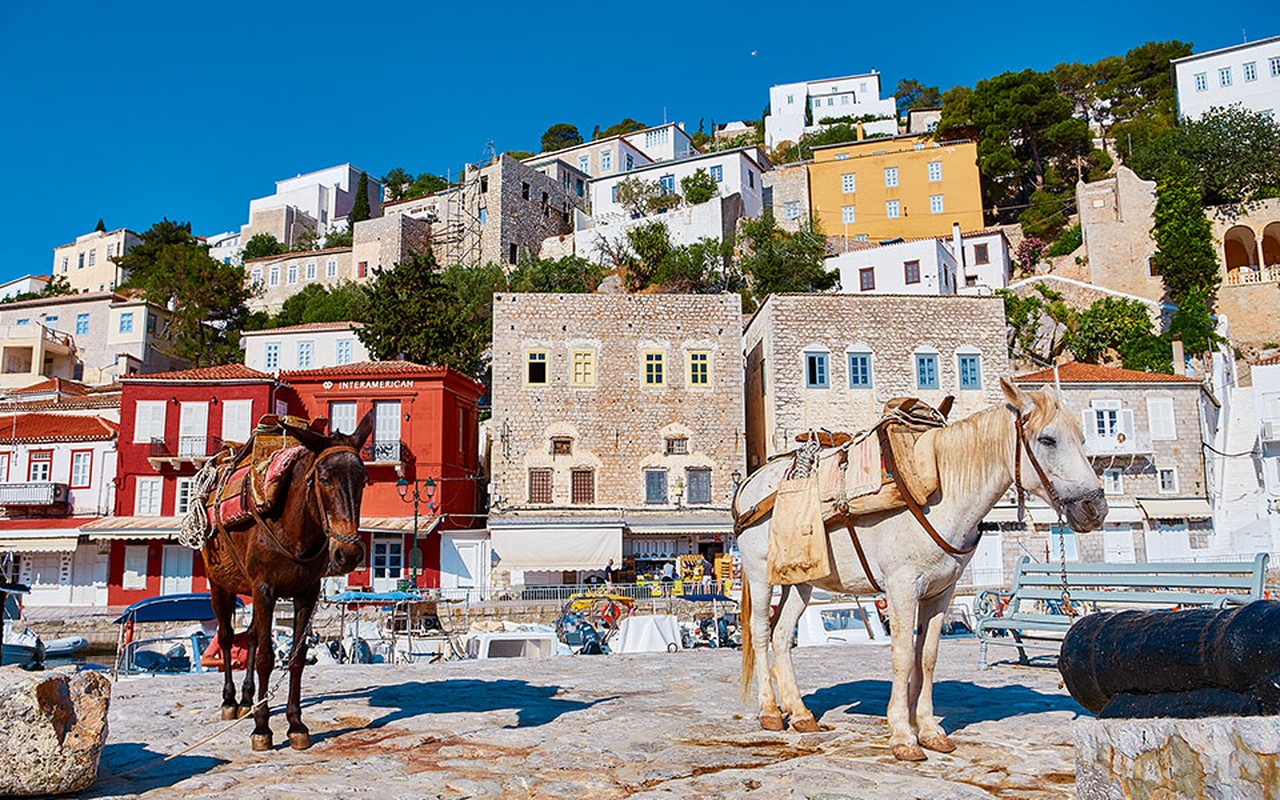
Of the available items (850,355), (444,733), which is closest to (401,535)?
(850,355)

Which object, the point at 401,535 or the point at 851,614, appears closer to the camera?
the point at 851,614

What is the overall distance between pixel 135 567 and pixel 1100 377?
3873 centimetres

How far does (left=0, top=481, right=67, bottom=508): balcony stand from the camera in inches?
1574

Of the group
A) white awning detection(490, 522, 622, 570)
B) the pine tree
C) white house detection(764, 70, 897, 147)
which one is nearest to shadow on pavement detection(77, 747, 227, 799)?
white awning detection(490, 522, 622, 570)

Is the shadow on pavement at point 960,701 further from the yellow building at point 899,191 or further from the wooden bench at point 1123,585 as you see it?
the yellow building at point 899,191

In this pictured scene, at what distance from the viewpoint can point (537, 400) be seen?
38.8m

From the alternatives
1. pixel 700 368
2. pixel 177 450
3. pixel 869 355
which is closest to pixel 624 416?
pixel 700 368

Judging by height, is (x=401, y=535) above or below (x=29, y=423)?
below

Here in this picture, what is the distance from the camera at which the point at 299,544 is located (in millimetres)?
7023

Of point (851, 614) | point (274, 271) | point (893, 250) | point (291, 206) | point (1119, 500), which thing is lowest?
point (851, 614)

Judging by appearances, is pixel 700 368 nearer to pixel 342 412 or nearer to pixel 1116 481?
pixel 342 412


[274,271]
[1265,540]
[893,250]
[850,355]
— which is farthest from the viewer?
[274,271]

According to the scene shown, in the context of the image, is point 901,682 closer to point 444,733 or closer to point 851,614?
point 444,733

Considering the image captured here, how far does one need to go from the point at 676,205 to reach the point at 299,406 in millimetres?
34933
